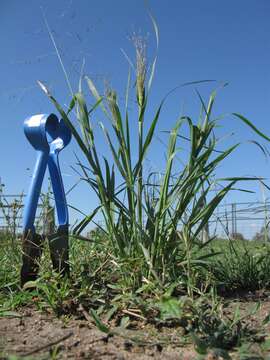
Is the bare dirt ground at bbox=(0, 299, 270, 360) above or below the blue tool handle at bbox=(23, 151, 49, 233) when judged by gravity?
below

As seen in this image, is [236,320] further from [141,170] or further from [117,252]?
[141,170]

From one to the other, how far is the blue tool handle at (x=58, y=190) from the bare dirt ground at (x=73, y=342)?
0.45 m

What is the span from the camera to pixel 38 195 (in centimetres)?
183

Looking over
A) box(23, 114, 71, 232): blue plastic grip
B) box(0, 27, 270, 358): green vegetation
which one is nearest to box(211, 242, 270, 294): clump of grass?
box(0, 27, 270, 358): green vegetation

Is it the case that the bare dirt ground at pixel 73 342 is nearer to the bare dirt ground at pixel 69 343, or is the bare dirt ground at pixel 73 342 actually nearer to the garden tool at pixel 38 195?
the bare dirt ground at pixel 69 343

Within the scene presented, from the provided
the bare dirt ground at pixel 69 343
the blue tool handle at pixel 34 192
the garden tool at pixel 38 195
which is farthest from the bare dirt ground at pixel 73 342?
the blue tool handle at pixel 34 192

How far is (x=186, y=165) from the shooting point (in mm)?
1794

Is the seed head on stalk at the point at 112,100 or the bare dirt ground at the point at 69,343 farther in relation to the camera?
the seed head on stalk at the point at 112,100

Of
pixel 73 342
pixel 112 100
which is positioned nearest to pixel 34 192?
pixel 112 100

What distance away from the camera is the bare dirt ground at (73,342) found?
1.12 metres

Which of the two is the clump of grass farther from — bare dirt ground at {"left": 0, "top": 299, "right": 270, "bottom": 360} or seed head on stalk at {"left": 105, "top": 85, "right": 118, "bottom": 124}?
seed head on stalk at {"left": 105, "top": 85, "right": 118, "bottom": 124}

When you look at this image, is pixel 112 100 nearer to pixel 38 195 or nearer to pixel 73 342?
pixel 38 195

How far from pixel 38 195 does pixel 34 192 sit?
2 cm

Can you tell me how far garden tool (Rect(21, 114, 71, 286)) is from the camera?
176 cm
